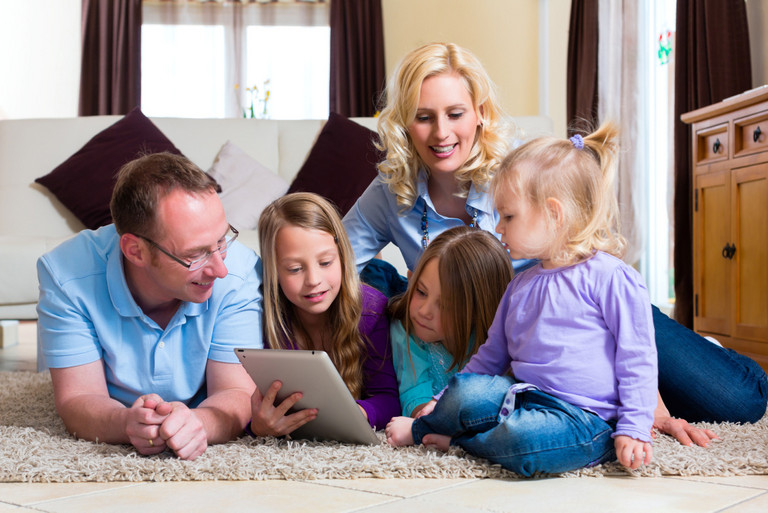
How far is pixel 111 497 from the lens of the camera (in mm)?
1150

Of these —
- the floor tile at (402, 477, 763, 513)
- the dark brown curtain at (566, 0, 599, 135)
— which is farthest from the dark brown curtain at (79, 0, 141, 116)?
the floor tile at (402, 477, 763, 513)

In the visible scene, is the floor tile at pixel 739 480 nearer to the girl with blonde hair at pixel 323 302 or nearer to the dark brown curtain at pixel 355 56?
the girl with blonde hair at pixel 323 302

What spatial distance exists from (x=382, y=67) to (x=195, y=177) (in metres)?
5.00

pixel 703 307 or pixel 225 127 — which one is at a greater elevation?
pixel 225 127

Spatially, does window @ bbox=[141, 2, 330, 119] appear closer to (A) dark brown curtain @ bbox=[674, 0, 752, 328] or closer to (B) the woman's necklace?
(A) dark brown curtain @ bbox=[674, 0, 752, 328]

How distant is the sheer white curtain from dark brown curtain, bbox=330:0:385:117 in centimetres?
230

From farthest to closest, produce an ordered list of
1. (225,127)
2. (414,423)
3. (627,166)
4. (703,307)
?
(627,166) → (225,127) → (703,307) → (414,423)

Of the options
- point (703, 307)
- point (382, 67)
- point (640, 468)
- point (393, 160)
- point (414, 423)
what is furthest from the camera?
point (382, 67)

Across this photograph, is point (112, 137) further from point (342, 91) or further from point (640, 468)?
point (342, 91)

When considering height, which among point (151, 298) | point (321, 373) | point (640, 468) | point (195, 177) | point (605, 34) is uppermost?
point (605, 34)

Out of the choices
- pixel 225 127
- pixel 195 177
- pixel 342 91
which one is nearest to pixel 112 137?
pixel 225 127

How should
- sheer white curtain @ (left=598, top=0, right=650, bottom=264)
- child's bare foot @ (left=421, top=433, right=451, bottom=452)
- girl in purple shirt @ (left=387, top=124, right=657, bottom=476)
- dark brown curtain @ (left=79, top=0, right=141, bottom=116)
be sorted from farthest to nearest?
dark brown curtain @ (left=79, top=0, right=141, bottom=116) < sheer white curtain @ (left=598, top=0, right=650, bottom=264) < child's bare foot @ (left=421, top=433, right=451, bottom=452) < girl in purple shirt @ (left=387, top=124, right=657, bottom=476)

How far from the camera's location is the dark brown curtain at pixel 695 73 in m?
3.34

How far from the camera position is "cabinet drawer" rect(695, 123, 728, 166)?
2887 mm
